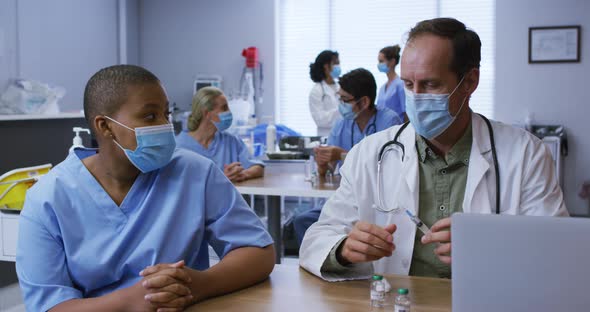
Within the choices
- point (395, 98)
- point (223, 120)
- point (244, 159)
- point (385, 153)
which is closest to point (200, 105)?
point (223, 120)

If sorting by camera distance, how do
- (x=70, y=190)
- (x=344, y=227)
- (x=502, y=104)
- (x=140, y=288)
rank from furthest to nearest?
1. (x=502, y=104)
2. (x=344, y=227)
3. (x=70, y=190)
4. (x=140, y=288)

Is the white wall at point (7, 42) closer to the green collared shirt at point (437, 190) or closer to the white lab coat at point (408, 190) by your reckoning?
the white lab coat at point (408, 190)

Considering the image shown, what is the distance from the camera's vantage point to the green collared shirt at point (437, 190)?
168 centimetres

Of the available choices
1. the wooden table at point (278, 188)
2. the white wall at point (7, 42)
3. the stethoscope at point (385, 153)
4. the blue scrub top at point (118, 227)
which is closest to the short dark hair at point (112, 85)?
the blue scrub top at point (118, 227)

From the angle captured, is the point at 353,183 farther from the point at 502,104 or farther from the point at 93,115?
the point at 502,104

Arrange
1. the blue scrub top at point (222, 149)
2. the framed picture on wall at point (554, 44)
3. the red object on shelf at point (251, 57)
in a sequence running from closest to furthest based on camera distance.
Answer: the blue scrub top at point (222, 149), the framed picture on wall at point (554, 44), the red object on shelf at point (251, 57)

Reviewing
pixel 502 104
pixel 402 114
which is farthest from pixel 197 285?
pixel 502 104

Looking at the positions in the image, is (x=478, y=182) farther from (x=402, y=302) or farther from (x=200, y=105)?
(x=200, y=105)

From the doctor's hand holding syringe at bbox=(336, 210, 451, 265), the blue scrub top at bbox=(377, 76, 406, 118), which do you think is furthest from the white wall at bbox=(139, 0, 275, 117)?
the doctor's hand holding syringe at bbox=(336, 210, 451, 265)

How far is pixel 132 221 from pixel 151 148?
0.18 metres

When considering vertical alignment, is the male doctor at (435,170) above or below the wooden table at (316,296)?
above

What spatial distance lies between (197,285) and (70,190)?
1.25 feet

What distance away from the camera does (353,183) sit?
1.75 m

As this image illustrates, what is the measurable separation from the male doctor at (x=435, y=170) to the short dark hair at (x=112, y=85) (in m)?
0.60
